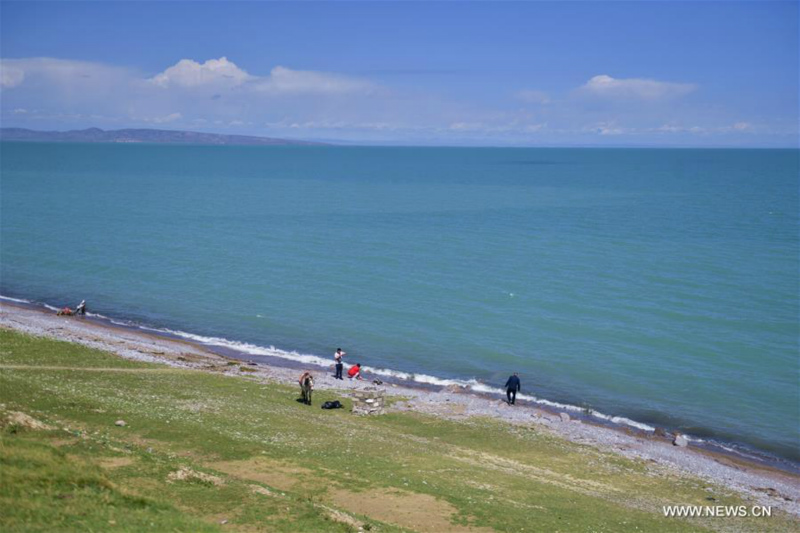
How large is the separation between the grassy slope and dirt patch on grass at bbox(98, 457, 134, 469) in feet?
0.32

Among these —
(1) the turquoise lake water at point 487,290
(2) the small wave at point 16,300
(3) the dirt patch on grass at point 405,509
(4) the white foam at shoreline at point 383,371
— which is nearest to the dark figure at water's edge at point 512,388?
(4) the white foam at shoreline at point 383,371

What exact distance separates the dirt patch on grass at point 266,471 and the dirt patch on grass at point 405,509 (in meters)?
2.06

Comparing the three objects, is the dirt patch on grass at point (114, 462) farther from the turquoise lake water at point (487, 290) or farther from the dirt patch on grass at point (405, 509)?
the turquoise lake water at point (487, 290)

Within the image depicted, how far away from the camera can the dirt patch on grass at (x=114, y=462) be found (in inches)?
974

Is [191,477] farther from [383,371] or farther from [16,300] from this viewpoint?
[16,300]

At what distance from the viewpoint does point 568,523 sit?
26.5 meters

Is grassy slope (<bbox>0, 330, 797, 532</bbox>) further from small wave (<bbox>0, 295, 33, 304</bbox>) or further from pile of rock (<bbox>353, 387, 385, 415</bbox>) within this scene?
small wave (<bbox>0, 295, 33, 304</bbox>)

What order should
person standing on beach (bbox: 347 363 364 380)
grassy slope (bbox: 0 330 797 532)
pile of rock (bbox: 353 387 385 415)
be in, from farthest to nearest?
person standing on beach (bbox: 347 363 364 380), pile of rock (bbox: 353 387 385 415), grassy slope (bbox: 0 330 797 532)

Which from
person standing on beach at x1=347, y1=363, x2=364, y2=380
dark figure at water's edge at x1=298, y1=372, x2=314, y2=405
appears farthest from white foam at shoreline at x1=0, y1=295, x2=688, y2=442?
dark figure at water's edge at x1=298, y1=372, x2=314, y2=405

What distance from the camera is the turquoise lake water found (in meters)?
52.8

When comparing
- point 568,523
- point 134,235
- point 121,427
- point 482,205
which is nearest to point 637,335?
point 568,523

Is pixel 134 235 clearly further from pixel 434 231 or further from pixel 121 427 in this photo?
pixel 121 427

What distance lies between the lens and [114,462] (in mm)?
25109

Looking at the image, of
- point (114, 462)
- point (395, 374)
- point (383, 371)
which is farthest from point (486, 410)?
A: point (114, 462)
